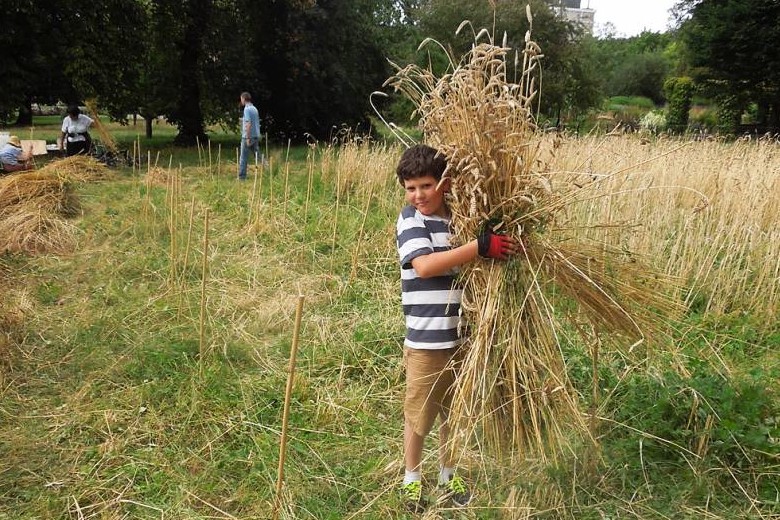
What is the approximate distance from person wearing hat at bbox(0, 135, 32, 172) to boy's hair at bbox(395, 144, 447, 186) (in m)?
6.92

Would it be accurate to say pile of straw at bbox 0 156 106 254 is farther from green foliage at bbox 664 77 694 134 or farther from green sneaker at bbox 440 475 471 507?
green foliage at bbox 664 77 694 134

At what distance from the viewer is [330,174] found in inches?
267

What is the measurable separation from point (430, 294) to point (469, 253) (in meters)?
0.20

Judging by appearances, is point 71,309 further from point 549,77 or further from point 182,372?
point 549,77

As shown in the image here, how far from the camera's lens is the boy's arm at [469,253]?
1.56 meters

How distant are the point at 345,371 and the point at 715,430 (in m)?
1.63

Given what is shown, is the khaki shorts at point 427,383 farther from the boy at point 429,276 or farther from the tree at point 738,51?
the tree at point 738,51

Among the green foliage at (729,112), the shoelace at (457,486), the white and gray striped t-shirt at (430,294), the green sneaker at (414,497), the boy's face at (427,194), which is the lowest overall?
the green sneaker at (414,497)

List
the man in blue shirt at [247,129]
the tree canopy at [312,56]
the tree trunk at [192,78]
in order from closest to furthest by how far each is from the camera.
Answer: the man in blue shirt at [247,129] < the tree canopy at [312,56] < the tree trunk at [192,78]

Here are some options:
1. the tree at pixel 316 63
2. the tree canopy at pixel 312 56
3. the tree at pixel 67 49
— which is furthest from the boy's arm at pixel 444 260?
the tree at pixel 316 63

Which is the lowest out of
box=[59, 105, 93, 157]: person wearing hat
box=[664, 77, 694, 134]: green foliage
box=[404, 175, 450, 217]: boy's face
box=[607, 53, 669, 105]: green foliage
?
box=[404, 175, 450, 217]: boy's face

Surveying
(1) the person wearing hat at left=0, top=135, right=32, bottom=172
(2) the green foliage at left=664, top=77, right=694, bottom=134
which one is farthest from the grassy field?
(2) the green foliage at left=664, top=77, right=694, bottom=134

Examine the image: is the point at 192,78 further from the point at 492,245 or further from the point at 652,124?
the point at 492,245

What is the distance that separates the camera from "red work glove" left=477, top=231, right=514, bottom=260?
1.55 m
